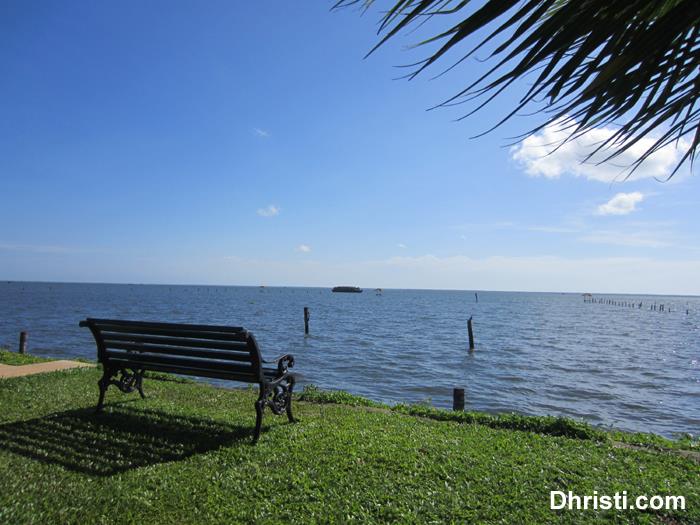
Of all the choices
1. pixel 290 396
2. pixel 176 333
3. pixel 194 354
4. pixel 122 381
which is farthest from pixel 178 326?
pixel 122 381

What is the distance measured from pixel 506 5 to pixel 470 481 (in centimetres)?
387

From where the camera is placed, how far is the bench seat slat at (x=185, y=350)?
4969mm

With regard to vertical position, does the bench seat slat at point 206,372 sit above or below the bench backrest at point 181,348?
below

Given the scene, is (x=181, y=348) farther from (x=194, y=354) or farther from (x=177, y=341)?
(x=194, y=354)

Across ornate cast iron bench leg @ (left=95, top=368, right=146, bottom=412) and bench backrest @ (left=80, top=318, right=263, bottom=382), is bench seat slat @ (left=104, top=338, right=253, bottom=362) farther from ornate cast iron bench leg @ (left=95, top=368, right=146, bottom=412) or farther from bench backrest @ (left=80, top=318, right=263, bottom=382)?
ornate cast iron bench leg @ (left=95, top=368, right=146, bottom=412)

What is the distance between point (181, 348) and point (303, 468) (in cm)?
216

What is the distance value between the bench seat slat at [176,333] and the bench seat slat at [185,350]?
0.45 feet

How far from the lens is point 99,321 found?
571cm

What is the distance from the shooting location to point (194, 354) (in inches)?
205

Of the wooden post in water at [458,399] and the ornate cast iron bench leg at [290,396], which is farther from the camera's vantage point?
the wooden post in water at [458,399]

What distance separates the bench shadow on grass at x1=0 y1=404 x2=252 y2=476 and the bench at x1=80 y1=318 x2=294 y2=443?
0.46 meters

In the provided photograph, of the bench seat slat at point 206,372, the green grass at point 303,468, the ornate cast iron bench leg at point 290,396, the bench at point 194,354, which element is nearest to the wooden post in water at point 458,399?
the green grass at point 303,468

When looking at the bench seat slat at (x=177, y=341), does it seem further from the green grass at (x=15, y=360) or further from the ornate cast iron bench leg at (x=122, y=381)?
the green grass at (x=15, y=360)

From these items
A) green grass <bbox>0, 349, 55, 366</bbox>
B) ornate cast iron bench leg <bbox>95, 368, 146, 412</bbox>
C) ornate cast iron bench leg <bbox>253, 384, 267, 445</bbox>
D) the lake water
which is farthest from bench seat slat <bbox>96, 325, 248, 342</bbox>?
the lake water
